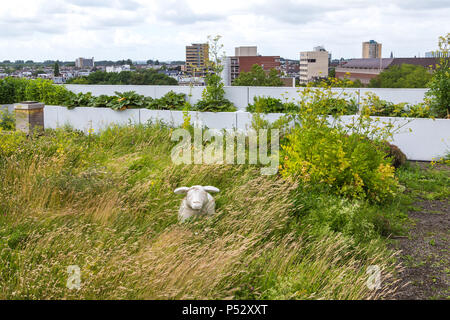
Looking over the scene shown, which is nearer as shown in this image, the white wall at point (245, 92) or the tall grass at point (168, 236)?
the tall grass at point (168, 236)

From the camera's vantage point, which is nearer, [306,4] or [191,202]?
[191,202]

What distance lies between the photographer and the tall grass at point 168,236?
10.3 ft

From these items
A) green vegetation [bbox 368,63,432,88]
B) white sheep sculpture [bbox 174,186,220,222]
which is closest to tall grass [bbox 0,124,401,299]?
white sheep sculpture [bbox 174,186,220,222]

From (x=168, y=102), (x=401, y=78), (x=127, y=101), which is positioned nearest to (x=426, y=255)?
Result: (x=168, y=102)

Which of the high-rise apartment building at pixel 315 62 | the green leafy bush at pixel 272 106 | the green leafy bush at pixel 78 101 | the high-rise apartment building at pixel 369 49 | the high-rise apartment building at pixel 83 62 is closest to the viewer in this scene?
the green leafy bush at pixel 272 106

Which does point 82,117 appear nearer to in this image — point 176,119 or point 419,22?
point 176,119

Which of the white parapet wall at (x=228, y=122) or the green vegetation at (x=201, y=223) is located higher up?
the white parapet wall at (x=228, y=122)

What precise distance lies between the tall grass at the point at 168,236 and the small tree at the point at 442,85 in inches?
187

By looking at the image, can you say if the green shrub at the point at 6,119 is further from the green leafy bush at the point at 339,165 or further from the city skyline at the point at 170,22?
the green leafy bush at the point at 339,165

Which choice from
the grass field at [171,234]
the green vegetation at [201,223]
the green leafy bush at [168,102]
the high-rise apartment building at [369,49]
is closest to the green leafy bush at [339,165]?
the green vegetation at [201,223]
